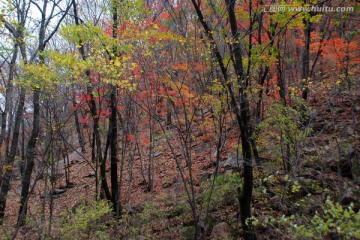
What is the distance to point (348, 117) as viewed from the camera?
8.58 meters

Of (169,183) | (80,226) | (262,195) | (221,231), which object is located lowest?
(169,183)

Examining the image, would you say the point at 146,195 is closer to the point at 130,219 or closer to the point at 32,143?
the point at 130,219

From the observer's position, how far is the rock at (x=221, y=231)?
5899 millimetres

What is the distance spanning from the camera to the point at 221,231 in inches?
239

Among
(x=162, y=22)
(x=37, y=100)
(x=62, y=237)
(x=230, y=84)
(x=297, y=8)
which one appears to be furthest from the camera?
(x=162, y=22)

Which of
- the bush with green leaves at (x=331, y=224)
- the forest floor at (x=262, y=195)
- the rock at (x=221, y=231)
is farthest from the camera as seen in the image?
the rock at (x=221, y=231)

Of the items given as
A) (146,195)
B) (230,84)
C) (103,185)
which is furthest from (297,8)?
(146,195)

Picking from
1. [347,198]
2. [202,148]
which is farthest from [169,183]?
[347,198]

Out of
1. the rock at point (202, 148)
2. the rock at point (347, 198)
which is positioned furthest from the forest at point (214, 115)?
the rock at point (202, 148)

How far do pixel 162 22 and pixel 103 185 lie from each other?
7356 millimetres

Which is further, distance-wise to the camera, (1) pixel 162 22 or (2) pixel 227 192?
(1) pixel 162 22

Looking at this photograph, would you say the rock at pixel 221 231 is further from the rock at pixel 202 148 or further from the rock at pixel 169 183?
the rock at pixel 202 148

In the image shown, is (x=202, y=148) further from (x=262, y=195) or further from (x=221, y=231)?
(x=221, y=231)

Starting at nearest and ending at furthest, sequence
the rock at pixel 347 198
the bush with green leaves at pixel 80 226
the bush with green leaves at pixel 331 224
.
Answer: the bush with green leaves at pixel 331 224 < the rock at pixel 347 198 < the bush with green leaves at pixel 80 226
